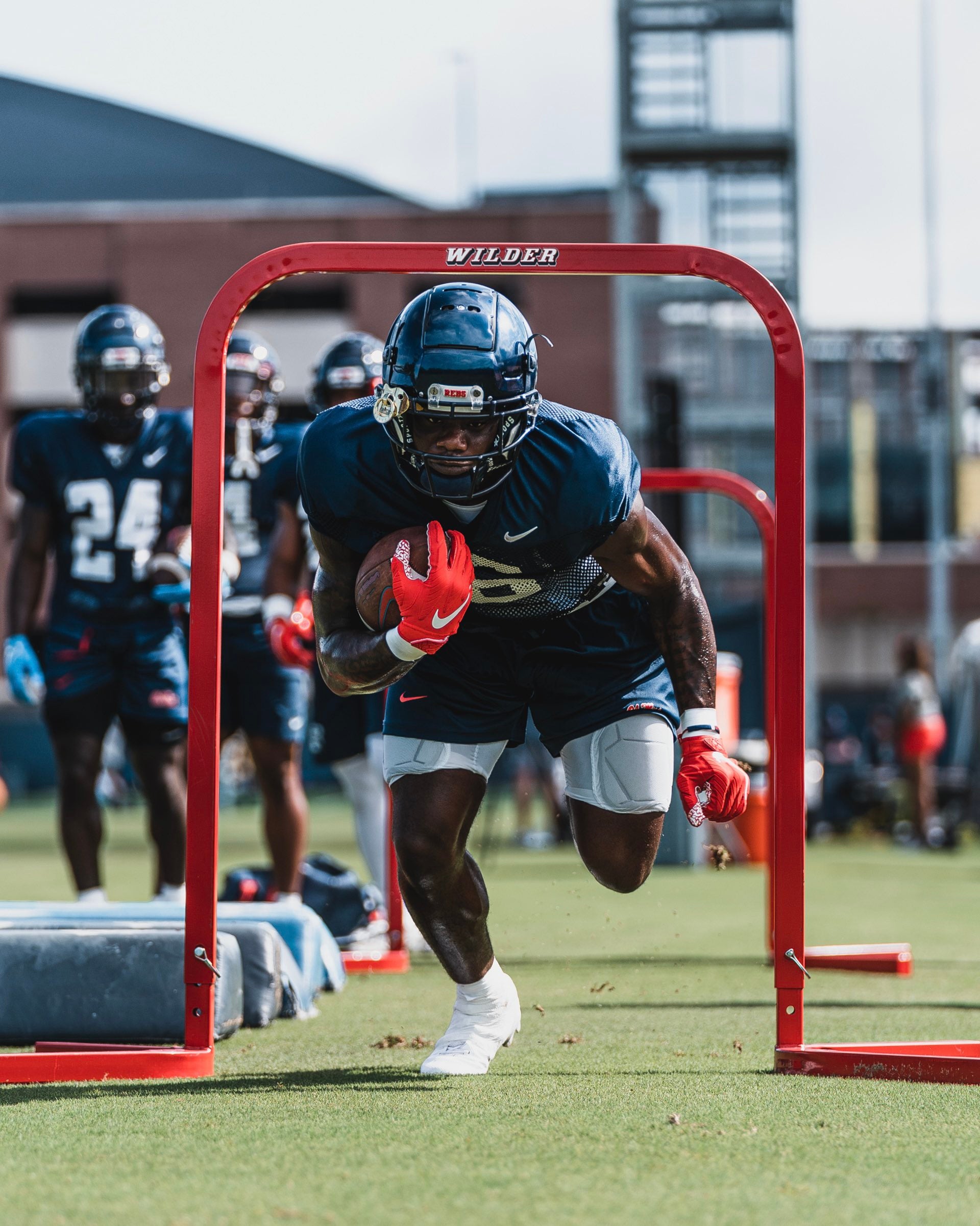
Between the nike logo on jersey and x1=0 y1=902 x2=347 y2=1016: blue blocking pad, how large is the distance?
1584 millimetres

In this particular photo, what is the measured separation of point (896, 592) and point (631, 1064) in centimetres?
3214

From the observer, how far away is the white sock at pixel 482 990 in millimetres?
3455

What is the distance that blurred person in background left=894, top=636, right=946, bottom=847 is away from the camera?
13.0 meters

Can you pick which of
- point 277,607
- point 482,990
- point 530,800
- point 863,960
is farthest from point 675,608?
point 530,800

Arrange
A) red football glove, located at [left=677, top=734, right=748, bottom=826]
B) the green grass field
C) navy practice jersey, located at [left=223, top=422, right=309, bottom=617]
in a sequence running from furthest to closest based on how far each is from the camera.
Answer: navy practice jersey, located at [left=223, top=422, right=309, bottom=617] → red football glove, located at [left=677, top=734, right=748, bottom=826] → the green grass field

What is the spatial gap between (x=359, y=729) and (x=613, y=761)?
2.48m

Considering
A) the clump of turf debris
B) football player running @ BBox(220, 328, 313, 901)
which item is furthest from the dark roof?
the clump of turf debris

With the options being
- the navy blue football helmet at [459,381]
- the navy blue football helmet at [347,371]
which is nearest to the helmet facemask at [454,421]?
the navy blue football helmet at [459,381]

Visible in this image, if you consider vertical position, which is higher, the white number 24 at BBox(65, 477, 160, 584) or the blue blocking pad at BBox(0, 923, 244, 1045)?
the white number 24 at BBox(65, 477, 160, 584)

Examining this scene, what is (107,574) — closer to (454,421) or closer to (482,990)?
(482,990)

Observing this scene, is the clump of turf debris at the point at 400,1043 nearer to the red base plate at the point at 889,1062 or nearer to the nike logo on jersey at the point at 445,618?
the red base plate at the point at 889,1062

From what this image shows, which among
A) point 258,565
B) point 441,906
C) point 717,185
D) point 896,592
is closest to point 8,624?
point 258,565

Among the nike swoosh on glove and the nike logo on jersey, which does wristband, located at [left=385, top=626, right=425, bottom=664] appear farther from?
the nike swoosh on glove

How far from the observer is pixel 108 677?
5.24 meters
